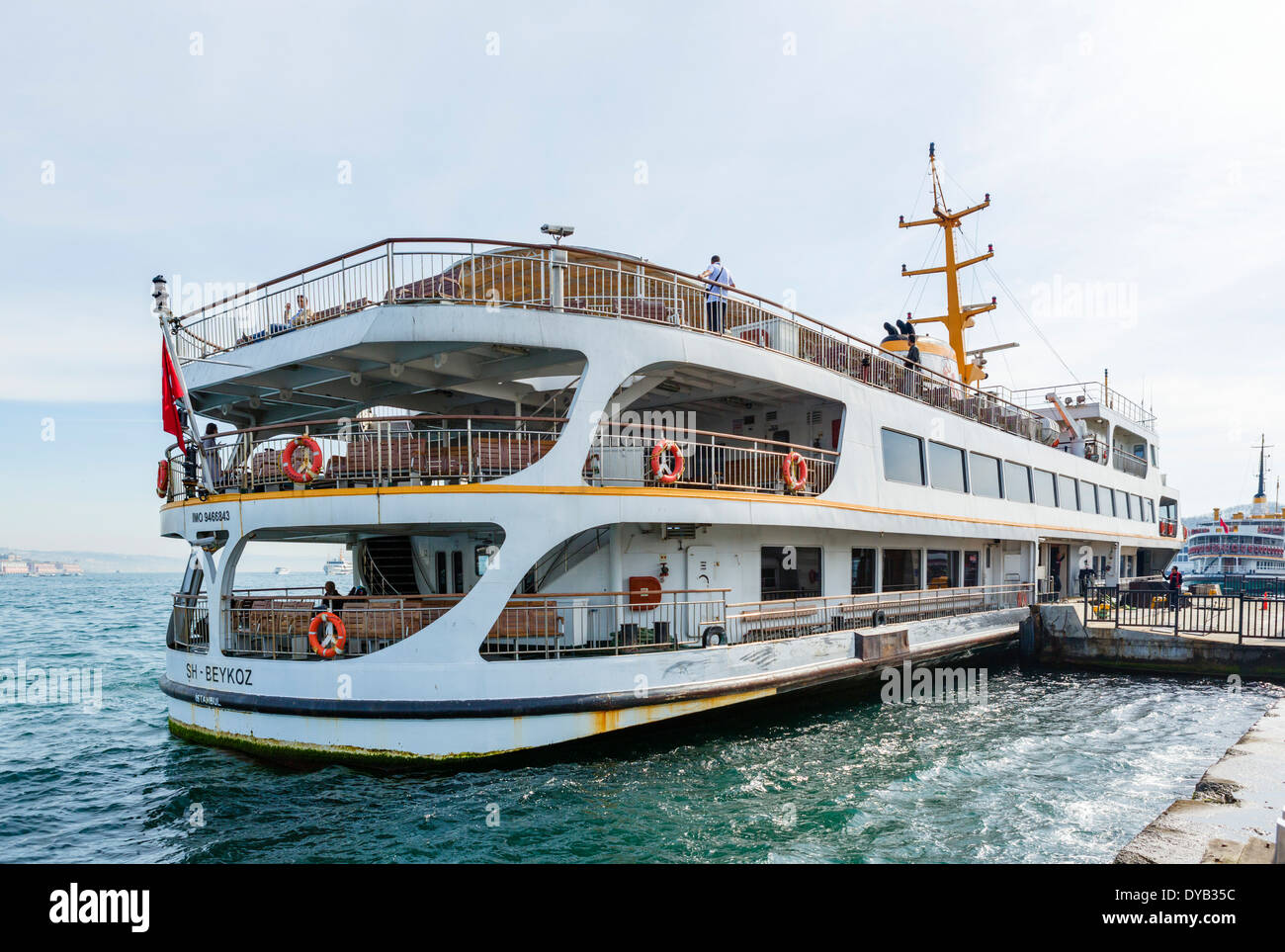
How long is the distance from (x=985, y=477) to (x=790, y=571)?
8.58 meters

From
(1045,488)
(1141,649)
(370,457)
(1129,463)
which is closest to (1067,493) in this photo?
(1045,488)

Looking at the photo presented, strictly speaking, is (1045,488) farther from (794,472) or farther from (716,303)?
(716,303)

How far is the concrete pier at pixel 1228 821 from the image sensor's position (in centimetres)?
592

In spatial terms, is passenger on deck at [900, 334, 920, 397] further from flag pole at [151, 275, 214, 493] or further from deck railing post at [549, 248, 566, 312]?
flag pole at [151, 275, 214, 493]

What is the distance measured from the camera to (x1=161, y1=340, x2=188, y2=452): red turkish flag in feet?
36.3

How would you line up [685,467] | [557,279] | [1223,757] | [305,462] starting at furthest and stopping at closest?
[685,467] < [557,279] < [305,462] < [1223,757]

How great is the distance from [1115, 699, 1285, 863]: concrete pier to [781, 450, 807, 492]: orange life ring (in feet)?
22.8

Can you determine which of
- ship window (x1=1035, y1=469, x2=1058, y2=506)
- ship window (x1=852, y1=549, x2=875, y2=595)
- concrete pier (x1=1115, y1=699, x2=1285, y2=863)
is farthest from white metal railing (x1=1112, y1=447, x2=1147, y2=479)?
concrete pier (x1=1115, y1=699, x2=1285, y2=863)

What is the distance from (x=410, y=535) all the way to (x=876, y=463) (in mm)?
9652

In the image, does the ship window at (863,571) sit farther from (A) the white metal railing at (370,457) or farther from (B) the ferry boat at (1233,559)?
(B) the ferry boat at (1233,559)

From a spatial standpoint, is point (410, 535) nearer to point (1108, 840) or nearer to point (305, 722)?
point (305, 722)

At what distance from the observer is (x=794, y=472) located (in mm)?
13578

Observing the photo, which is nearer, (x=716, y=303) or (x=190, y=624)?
(x=190, y=624)
